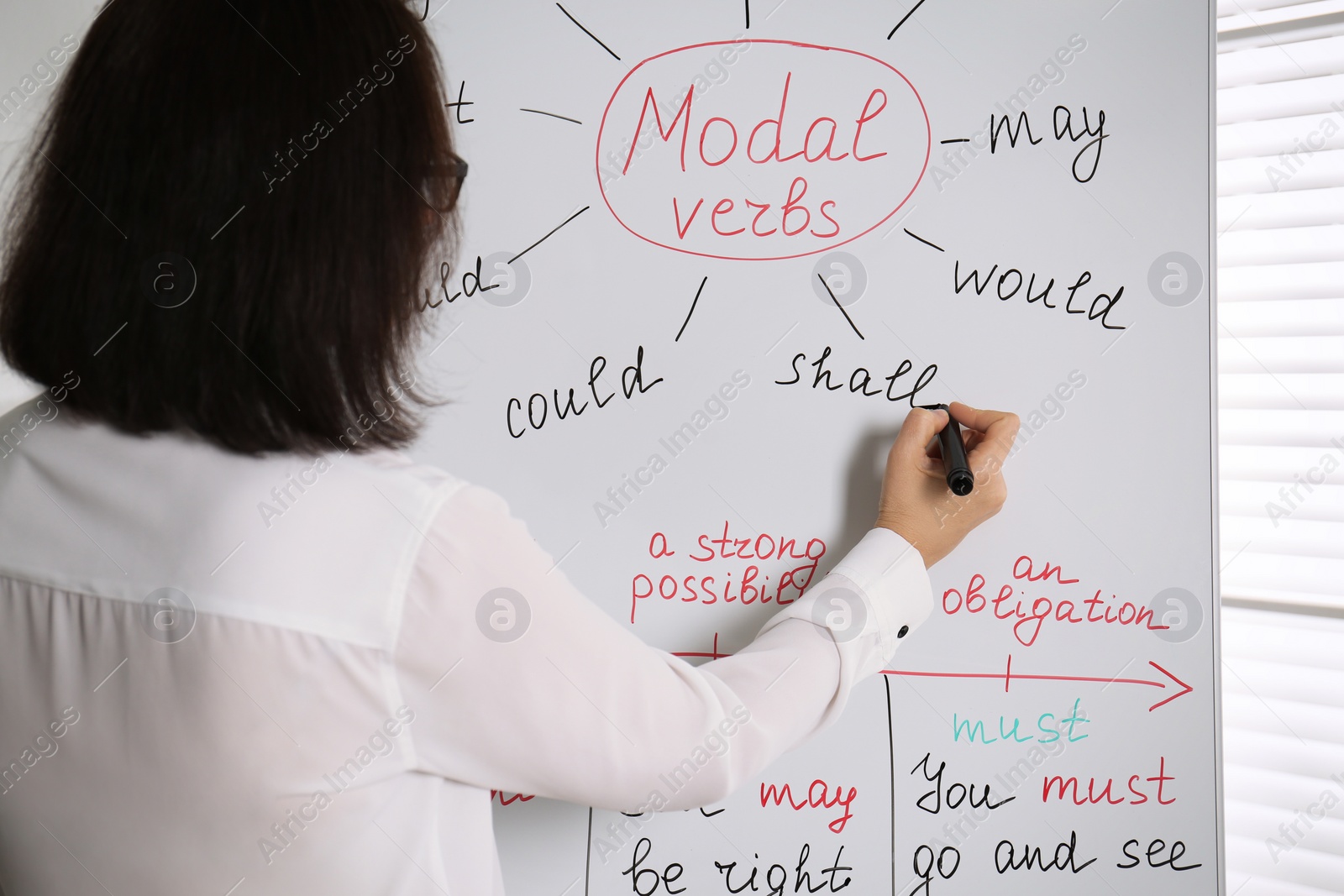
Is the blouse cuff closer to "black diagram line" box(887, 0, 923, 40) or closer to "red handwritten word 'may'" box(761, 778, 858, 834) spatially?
"red handwritten word 'may'" box(761, 778, 858, 834)

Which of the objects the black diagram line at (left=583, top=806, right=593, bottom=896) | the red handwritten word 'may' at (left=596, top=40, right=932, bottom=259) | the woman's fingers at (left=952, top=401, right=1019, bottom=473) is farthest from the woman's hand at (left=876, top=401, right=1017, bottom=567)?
the black diagram line at (left=583, top=806, right=593, bottom=896)

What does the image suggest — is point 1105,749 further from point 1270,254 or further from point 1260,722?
point 1270,254

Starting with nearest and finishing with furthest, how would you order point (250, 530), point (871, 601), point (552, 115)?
point (250, 530) → point (871, 601) → point (552, 115)

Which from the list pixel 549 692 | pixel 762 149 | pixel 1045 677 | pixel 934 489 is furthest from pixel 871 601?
pixel 762 149

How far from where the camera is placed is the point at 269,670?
0.52 metres

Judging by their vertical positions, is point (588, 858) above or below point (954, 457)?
below

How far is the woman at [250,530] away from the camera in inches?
20.8

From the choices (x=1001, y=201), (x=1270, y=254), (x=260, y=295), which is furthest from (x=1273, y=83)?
(x=260, y=295)

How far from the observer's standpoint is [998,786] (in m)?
0.89

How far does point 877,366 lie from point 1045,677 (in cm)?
40

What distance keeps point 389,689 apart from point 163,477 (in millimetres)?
215

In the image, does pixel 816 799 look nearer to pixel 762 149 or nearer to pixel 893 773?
pixel 893 773

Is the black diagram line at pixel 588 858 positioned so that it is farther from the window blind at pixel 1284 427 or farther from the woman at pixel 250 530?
the window blind at pixel 1284 427

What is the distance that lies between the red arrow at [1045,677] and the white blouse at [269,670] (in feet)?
1.32
